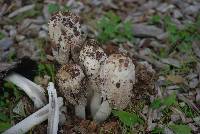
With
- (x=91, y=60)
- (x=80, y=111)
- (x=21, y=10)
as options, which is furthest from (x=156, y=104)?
(x=21, y=10)

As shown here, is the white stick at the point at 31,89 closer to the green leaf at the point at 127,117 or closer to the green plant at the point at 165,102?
the green leaf at the point at 127,117

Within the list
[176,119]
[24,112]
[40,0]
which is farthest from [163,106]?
[40,0]

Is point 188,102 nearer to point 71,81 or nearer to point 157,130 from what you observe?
point 157,130

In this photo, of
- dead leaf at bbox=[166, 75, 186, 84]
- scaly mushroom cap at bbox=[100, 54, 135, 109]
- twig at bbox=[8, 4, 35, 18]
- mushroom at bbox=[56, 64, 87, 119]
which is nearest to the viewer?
scaly mushroom cap at bbox=[100, 54, 135, 109]

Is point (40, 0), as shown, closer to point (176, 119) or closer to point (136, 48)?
point (136, 48)

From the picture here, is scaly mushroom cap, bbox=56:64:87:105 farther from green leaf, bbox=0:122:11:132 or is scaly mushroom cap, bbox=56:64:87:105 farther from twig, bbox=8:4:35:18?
twig, bbox=8:4:35:18

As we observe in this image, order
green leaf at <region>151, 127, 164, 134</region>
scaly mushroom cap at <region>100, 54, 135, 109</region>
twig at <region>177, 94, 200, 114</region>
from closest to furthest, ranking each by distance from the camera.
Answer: scaly mushroom cap at <region>100, 54, 135, 109</region>, green leaf at <region>151, 127, 164, 134</region>, twig at <region>177, 94, 200, 114</region>

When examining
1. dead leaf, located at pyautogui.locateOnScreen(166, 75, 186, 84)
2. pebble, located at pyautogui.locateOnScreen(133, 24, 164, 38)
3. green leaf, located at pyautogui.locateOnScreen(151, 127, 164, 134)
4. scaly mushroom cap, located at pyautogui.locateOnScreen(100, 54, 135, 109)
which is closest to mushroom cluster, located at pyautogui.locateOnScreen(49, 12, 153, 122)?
scaly mushroom cap, located at pyautogui.locateOnScreen(100, 54, 135, 109)
